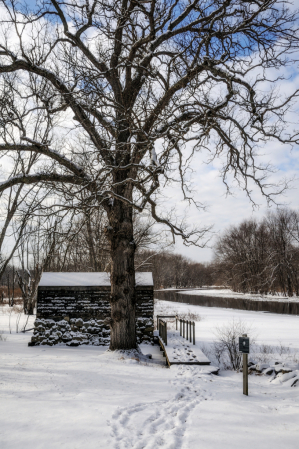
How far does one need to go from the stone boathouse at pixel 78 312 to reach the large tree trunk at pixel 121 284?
8.98ft

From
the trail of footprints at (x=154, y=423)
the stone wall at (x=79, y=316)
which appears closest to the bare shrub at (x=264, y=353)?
the stone wall at (x=79, y=316)

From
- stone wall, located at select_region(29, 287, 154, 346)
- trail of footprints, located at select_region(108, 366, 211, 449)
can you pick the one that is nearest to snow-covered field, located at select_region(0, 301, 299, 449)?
trail of footprints, located at select_region(108, 366, 211, 449)

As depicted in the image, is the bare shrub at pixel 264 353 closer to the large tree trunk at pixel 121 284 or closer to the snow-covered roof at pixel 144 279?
the large tree trunk at pixel 121 284

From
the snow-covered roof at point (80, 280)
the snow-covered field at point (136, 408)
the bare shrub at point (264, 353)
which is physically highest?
the snow-covered roof at point (80, 280)

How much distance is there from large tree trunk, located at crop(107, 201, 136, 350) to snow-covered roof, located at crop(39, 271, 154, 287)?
2966 mm

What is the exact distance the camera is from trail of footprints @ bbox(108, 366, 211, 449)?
3.35 m

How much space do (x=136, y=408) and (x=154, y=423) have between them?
1.61 feet

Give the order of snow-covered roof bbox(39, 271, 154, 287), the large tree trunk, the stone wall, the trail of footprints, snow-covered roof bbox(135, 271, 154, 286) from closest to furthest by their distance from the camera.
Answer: the trail of footprints
the large tree trunk
the stone wall
snow-covered roof bbox(39, 271, 154, 287)
snow-covered roof bbox(135, 271, 154, 286)

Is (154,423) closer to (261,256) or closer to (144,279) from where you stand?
(144,279)

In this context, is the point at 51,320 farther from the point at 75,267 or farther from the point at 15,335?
the point at 75,267

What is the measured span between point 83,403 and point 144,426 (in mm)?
1030

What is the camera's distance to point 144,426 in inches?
147

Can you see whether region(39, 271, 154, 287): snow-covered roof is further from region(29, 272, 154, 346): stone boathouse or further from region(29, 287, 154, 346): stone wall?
region(29, 287, 154, 346): stone wall

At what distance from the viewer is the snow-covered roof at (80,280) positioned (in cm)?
1135
